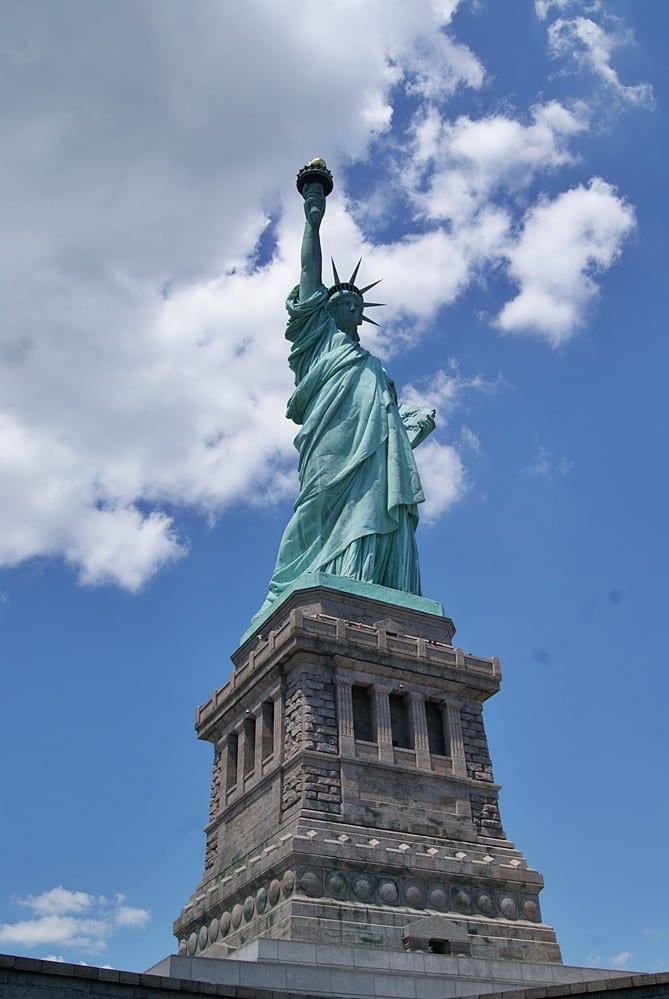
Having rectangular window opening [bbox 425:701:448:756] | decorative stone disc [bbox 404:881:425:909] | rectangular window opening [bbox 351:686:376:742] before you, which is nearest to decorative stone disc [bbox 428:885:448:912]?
decorative stone disc [bbox 404:881:425:909]

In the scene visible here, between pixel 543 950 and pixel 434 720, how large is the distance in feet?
22.7

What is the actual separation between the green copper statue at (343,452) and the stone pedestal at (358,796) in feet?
6.68

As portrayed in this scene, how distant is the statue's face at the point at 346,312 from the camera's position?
133ft

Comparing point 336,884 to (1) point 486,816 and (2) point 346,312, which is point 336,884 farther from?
(2) point 346,312

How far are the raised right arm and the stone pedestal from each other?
13532mm

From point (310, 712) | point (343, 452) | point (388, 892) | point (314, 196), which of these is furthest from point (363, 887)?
point (314, 196)

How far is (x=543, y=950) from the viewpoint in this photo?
26562 millimetres

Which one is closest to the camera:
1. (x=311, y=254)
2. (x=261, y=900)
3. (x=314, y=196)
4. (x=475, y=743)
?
(x=261, y=900)

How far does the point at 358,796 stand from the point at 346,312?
20.2 meters

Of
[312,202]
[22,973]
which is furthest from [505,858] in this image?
[312,202]

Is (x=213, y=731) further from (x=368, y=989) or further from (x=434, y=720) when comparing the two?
(x=368, y=989)

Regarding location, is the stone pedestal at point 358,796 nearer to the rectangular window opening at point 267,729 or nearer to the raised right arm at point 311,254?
the rectangular window opening at point 267,729

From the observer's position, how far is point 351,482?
1383 inches

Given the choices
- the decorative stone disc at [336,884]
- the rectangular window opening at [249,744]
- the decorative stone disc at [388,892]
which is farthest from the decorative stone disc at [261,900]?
the rectangular window opening at [249,744]
